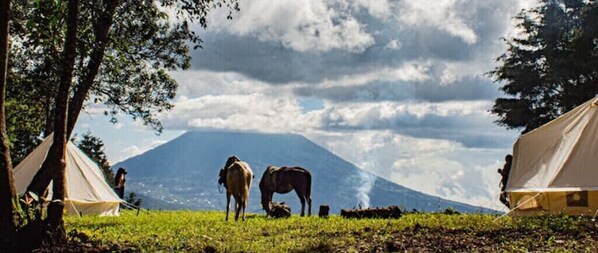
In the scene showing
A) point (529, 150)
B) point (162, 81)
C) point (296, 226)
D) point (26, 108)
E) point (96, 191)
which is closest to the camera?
point (296, 226)

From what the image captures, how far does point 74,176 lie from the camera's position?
29750 millimetres

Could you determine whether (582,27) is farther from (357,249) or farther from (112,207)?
(357,249)

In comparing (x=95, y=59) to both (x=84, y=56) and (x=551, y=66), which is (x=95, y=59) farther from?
(x=551, y=66)

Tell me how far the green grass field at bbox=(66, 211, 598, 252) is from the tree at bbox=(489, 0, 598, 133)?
26313mm

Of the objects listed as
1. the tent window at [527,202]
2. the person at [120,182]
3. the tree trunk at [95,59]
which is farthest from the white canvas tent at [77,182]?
Result: the tent window at [527,202]

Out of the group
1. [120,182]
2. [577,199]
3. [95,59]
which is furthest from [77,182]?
[577,199]

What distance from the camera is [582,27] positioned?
43.4 metres

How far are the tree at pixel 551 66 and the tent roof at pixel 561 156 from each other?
70.3 feet

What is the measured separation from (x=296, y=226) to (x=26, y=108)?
25.2m

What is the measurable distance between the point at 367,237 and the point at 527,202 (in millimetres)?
9056

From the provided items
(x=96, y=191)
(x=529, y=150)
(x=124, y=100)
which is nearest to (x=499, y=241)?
(x=529, y=150)

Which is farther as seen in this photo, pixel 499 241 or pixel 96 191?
pixel 96 191

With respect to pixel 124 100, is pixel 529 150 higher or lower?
lower

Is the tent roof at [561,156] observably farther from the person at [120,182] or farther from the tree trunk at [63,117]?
the person at [120,182]
